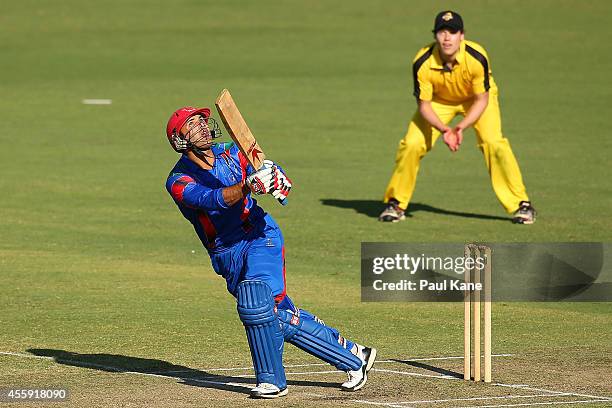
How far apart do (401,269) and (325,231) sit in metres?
3.57

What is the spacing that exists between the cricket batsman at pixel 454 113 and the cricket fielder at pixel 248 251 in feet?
24.2

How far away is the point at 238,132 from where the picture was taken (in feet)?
30.2

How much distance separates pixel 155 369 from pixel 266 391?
4.52ft

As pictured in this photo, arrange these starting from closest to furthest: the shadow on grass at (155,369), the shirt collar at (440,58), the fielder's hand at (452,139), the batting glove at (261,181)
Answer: the batting glove at (261,181) → the shadow on grass at (155,369) → the fielder's hand at (452,139) → the shirt collar at (440,58)

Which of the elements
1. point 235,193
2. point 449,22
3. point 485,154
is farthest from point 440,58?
point 235,193

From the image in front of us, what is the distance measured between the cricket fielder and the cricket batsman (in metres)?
7.39

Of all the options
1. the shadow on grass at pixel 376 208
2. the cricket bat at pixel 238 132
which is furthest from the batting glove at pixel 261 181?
the shadow on grass at pixel 376 208

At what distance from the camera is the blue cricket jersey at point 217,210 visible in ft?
30.3

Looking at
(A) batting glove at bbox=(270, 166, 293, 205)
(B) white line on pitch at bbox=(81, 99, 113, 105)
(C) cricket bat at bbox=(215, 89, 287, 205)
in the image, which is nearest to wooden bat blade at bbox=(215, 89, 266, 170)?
(C) cricket bat at bbox=(215, 89, 287, 205)

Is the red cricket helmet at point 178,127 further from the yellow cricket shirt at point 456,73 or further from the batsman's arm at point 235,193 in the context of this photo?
the yellow cricket shirt at point 456,73

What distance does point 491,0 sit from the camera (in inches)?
1646

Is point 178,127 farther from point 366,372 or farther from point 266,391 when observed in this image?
point 366,372

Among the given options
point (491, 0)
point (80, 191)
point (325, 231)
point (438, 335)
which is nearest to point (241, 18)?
point (491, 0)

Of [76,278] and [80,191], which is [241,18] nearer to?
[80,191]
